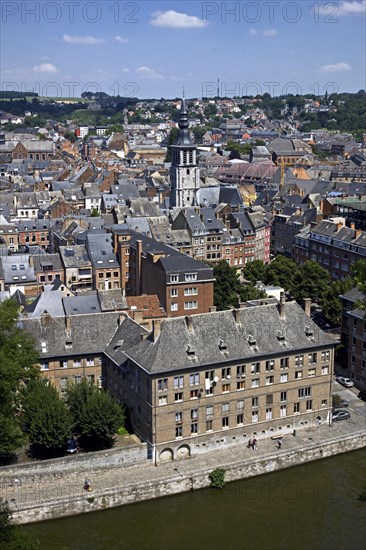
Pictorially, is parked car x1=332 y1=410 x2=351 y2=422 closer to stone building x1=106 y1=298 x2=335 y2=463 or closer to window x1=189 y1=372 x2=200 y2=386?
stone building x1=106 y1=298 x2=335 y2=463

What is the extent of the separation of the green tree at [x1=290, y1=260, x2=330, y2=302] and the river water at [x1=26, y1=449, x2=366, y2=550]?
2570 centimetres

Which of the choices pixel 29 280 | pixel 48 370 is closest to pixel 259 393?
pixel 48 370

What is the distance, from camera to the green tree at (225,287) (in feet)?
190

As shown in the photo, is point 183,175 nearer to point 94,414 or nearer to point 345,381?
point 345,381

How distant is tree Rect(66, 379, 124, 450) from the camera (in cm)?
3606

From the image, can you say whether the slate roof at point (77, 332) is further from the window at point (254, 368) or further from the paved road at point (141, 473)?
the paved road at point (141, 473)

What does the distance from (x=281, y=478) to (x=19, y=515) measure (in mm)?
13163

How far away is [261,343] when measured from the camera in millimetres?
39125

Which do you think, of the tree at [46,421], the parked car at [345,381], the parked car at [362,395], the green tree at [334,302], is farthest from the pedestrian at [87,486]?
the green tree at [334,302]

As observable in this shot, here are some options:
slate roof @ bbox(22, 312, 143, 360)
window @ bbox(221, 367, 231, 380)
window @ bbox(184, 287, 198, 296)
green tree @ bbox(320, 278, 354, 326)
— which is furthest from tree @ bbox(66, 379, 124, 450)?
green tree @ bbox(320, 278, 354, 326)

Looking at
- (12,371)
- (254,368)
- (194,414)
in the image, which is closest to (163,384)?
(194,414)

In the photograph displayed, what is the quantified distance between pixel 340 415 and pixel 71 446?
50.7ft

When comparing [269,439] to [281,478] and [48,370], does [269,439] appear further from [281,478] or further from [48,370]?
[48,370]

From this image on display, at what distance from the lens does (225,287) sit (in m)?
59.1
